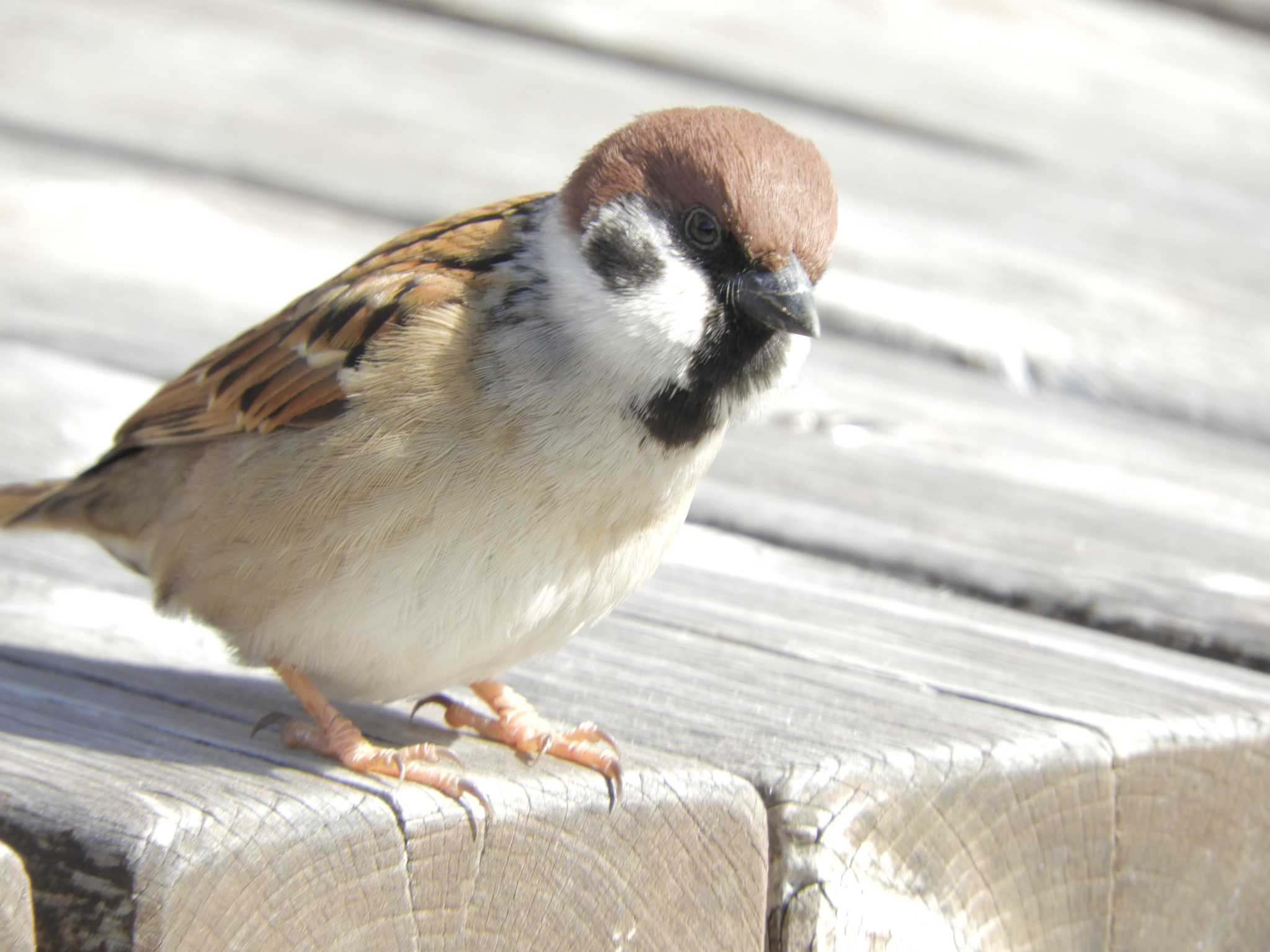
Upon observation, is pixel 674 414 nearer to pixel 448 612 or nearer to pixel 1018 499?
pixel 448 612

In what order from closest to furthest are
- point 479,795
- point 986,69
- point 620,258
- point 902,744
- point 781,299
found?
point 479,795 → point 902,744 → point 781,299 → point 620,258 → point 986,69

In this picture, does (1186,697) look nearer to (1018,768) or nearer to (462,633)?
(1018,768)

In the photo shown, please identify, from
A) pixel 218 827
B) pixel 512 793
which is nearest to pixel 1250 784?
pixel 512 793

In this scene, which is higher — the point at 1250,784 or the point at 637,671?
the point at 1250,784

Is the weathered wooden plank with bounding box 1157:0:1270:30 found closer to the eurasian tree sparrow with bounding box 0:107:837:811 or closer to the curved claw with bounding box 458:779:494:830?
the eurasian tree sparrow with bounding box 0:107:837:811

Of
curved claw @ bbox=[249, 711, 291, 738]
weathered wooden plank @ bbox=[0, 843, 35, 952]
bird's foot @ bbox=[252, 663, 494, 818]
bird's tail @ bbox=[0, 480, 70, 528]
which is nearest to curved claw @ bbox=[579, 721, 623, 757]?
bird's foot @ bbox=[252, 663, 494, 818]

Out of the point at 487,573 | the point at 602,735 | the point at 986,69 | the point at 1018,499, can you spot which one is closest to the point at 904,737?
the point at 602,735

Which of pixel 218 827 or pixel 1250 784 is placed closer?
pixel 218 827
